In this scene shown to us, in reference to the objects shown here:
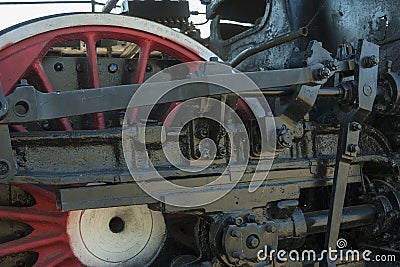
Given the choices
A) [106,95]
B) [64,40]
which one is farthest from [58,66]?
[106,95]

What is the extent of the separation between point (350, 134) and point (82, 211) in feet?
4.00

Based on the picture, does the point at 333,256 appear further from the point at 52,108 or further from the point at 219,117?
the point at 52,108

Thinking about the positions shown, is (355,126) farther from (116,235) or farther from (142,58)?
(116,235)

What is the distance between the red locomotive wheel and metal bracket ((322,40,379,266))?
2.33 ft

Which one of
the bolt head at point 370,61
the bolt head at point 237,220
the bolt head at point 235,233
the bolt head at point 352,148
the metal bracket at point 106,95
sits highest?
the bolt head at point 370,61

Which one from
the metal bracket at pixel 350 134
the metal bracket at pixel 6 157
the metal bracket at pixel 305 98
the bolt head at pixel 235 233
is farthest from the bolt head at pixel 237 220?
the metal bracket at pixel 6 157

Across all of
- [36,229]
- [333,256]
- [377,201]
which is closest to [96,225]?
[36,229]

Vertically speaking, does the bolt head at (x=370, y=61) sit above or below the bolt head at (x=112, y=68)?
below

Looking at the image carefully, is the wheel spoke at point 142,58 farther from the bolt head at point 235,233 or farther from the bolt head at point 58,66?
the bolt head at point 235,233

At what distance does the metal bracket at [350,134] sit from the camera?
7.28 feet

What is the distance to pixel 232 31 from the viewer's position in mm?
4004

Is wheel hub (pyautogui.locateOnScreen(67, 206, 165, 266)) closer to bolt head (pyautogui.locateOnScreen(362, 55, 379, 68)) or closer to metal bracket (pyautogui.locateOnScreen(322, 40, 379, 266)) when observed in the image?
metal bracket (pyautogui.locateOnScreen(322, 40, 379, 266))

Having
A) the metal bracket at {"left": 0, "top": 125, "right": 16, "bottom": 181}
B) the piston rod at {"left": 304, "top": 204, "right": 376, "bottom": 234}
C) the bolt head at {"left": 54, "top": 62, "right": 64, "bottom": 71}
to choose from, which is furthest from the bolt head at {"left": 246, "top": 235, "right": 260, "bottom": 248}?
the bolt head at {"left": 54, "top": 62, "right": 64, "bottom": 71}

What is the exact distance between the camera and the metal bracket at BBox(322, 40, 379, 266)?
2.22 meters
